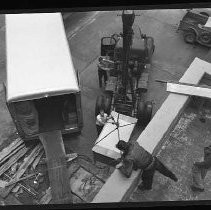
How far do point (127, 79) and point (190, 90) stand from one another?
273 cm

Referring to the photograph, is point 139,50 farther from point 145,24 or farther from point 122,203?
point 122,203

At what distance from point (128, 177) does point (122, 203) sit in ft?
2.79

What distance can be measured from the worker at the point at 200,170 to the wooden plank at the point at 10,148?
7387 mm

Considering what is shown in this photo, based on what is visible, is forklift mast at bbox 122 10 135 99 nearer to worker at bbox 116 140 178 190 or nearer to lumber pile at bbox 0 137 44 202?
worker at bbox 116 140 178 190

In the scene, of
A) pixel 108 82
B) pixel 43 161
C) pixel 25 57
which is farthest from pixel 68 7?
pixel 108 82

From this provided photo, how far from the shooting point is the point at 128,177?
10.5 metres

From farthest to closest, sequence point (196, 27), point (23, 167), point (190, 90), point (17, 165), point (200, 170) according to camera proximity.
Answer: point (196, 27)
point (190, 90)
point (17, 165)
point (23, 167)
point (200, 170)

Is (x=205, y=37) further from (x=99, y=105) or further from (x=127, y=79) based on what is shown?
(x=99, y=105)

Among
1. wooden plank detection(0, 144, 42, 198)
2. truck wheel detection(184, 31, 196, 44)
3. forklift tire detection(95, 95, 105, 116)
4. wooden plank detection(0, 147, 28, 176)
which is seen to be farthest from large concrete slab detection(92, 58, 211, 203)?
wooden plank detection(0, 147, 28, 176)

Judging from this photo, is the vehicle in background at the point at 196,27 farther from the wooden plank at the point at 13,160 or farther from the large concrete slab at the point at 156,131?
the wooden plank at the point at 13,160

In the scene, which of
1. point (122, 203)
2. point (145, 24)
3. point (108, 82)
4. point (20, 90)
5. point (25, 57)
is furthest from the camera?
point (145, 24)

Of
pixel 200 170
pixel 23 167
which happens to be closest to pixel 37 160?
pixel 23 167

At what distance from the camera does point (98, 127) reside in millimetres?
13625

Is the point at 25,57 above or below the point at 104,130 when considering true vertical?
above
